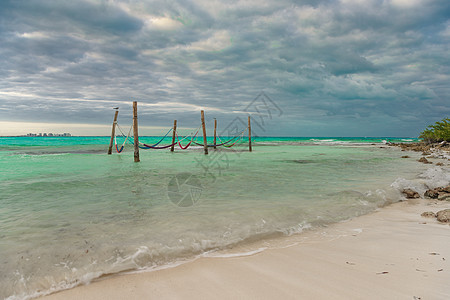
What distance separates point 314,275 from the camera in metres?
2.18

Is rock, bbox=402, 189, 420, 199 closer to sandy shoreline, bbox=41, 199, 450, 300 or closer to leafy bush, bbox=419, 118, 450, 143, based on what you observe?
sandy shoreline, bbox=41, 199, 450, 300

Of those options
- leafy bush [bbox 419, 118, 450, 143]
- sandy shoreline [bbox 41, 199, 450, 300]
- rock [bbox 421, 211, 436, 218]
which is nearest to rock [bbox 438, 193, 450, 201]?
rock [bbox 421, 211, 436, 218]

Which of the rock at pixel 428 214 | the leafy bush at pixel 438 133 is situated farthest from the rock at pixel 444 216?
the leafy bush at pixel 438 133

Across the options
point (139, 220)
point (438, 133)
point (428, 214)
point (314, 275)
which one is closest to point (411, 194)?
point (428, 214)

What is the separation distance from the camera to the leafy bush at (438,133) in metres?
24.7

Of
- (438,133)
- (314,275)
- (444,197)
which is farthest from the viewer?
(438,133)

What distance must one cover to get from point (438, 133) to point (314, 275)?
31809 mm

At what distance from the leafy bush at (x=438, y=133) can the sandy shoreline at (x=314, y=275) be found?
1132 inches

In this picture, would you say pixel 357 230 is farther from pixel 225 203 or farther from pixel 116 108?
pixel 116 108

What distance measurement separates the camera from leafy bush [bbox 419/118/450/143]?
24737mm

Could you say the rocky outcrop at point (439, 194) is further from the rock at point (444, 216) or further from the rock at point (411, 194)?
the rock at point (444, 216)

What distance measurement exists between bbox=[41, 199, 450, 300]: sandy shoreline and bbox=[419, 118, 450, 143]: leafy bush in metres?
28.8

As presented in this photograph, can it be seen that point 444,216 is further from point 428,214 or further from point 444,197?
point 444,197

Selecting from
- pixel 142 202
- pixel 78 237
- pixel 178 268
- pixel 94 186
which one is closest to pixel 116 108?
pixel 94 186
